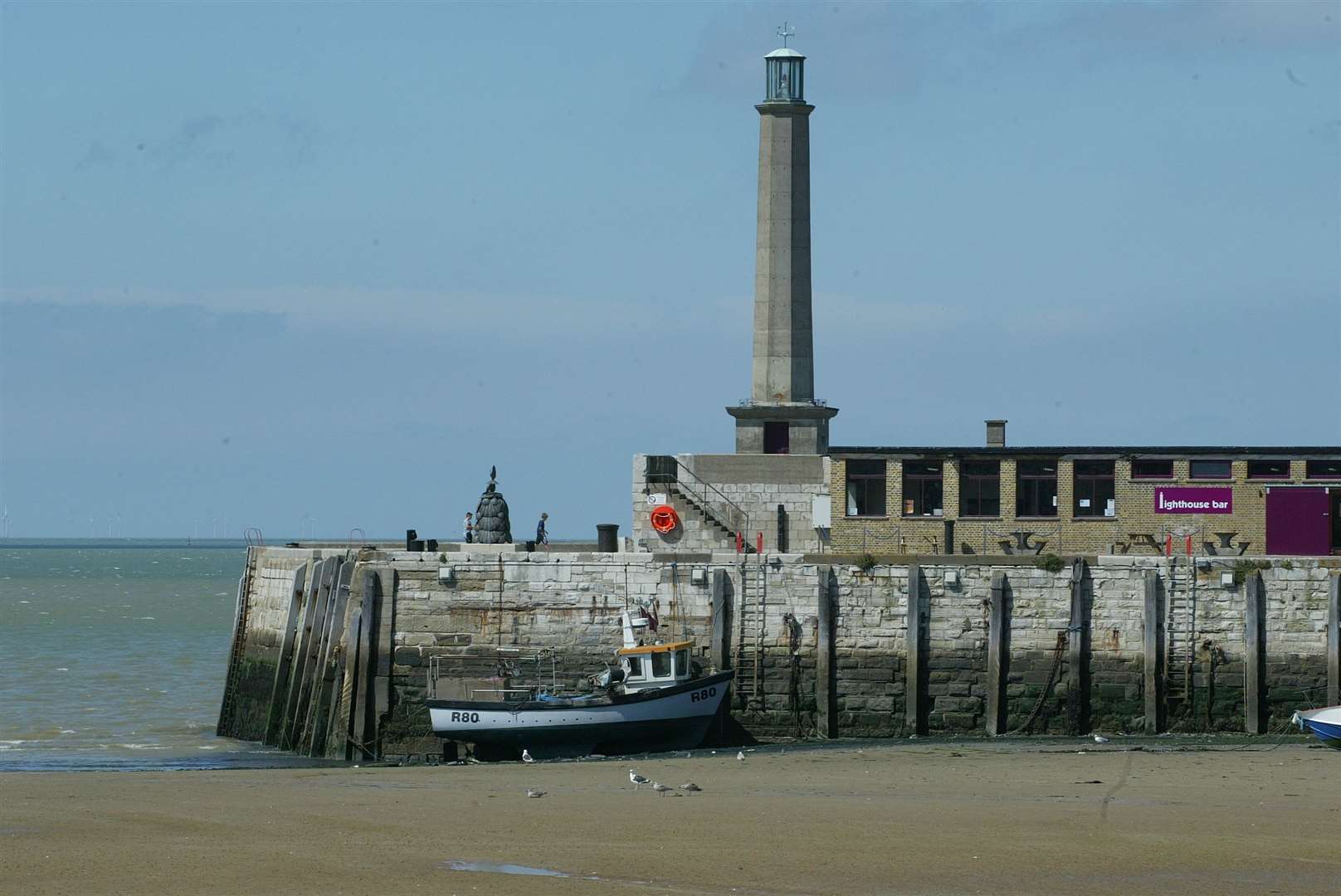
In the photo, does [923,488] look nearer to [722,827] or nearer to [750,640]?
[750,640]

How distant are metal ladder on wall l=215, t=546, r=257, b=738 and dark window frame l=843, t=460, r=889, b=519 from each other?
1419cm

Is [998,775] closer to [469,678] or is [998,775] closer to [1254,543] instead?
[469,678]

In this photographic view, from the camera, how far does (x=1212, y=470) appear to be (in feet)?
143

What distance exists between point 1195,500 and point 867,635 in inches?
402

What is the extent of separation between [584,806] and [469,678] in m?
10.8

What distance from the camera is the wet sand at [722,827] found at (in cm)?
2128

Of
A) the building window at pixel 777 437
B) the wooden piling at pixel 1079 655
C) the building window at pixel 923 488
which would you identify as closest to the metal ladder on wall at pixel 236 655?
the building window at pixel 777 437

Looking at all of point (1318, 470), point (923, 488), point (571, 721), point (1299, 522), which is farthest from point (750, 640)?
point (1318, 470)

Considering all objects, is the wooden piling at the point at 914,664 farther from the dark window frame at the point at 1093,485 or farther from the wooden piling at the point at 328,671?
the wooden piling at the point at 328,671

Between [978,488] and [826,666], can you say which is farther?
[978,488]

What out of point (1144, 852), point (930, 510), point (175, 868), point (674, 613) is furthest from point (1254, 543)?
point (175, 868)

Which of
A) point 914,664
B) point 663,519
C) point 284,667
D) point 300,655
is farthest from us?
point 663,519

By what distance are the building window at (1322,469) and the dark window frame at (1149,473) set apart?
2.93 m

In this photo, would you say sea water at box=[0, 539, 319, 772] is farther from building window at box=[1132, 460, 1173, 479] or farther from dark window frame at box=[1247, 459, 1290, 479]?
dark window frame at box=[1247, 459, 1290, 479]
